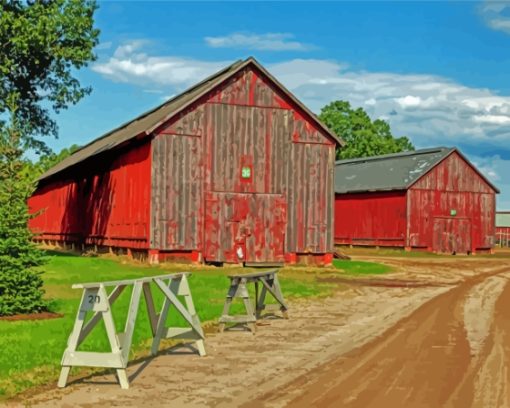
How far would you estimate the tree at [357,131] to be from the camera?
310 feet

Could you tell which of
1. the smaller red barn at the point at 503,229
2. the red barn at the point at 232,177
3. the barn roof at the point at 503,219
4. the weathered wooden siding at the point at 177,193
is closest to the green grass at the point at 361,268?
the red barn at the point at 232,177

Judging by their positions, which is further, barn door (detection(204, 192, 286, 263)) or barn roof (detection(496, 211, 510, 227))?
barn roof (detection(496, 211, 510, 227))

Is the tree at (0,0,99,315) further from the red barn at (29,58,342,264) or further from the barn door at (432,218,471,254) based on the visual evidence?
the barn door at (432,218,471,254)

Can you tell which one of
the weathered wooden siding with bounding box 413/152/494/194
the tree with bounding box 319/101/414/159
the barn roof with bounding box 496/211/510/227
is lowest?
the barn roof with bounding box 496/211/510/227

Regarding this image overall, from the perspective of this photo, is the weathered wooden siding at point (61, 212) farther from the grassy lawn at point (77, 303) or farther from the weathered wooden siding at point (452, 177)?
the weathered wooden siding at point (452, 177)

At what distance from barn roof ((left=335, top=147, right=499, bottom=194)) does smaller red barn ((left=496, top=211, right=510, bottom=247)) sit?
68.1 ft

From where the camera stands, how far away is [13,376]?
352 inches

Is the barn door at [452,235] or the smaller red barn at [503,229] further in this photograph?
the smaller red barn at [503,229]

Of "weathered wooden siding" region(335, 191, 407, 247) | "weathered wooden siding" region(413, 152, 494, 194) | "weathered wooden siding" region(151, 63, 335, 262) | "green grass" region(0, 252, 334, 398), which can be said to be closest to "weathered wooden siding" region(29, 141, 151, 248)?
"weathered wooden siding" region(151, 63, 335, 262)

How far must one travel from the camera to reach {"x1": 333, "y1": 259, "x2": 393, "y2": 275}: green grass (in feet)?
96.8

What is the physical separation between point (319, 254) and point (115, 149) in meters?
10.5

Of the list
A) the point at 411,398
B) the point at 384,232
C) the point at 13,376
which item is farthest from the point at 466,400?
the point at 384,232

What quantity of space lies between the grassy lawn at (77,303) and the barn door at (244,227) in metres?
1.36

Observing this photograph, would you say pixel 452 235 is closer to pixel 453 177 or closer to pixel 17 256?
pixel 453 177
